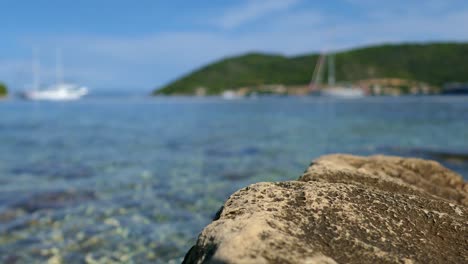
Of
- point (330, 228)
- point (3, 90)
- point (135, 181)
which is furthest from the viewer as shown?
point (3, 90)

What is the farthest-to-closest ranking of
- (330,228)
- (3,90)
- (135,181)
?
(3,90) < (135,181) < (330,228)

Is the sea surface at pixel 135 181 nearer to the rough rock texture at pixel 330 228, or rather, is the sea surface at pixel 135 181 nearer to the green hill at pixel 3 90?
the rough rock texture at pixel 330 228

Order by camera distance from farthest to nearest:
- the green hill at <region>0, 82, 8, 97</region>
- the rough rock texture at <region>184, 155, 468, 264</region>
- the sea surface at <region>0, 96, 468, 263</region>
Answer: the green hill at <region>0, 82, 8, 97</region> → the sea surface at <region>0, 96, 468, 263</region> → the rough rock texture at <region>184, 155, 468, 264</region>

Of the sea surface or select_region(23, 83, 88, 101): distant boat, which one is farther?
select_region(23, 83, 88, 101): distant boat

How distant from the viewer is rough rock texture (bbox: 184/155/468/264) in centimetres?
268

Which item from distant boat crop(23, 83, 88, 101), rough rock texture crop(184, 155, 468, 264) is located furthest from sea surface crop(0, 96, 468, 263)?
distant boat crop(23, 83, 88, 101)

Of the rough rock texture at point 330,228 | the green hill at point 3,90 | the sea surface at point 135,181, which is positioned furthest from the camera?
the green hill at point 3,90

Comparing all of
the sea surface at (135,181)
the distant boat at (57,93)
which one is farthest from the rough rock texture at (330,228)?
the distant boat at (57,93)

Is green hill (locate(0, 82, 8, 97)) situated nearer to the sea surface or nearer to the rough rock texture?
the sea surface

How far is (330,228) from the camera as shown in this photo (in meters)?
3.19

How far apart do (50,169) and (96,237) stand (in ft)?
30.5

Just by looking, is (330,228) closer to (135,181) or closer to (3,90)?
(135,181)

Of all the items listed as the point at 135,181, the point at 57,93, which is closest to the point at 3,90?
the point at 57,93

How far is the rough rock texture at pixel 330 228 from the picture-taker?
2.68 m
